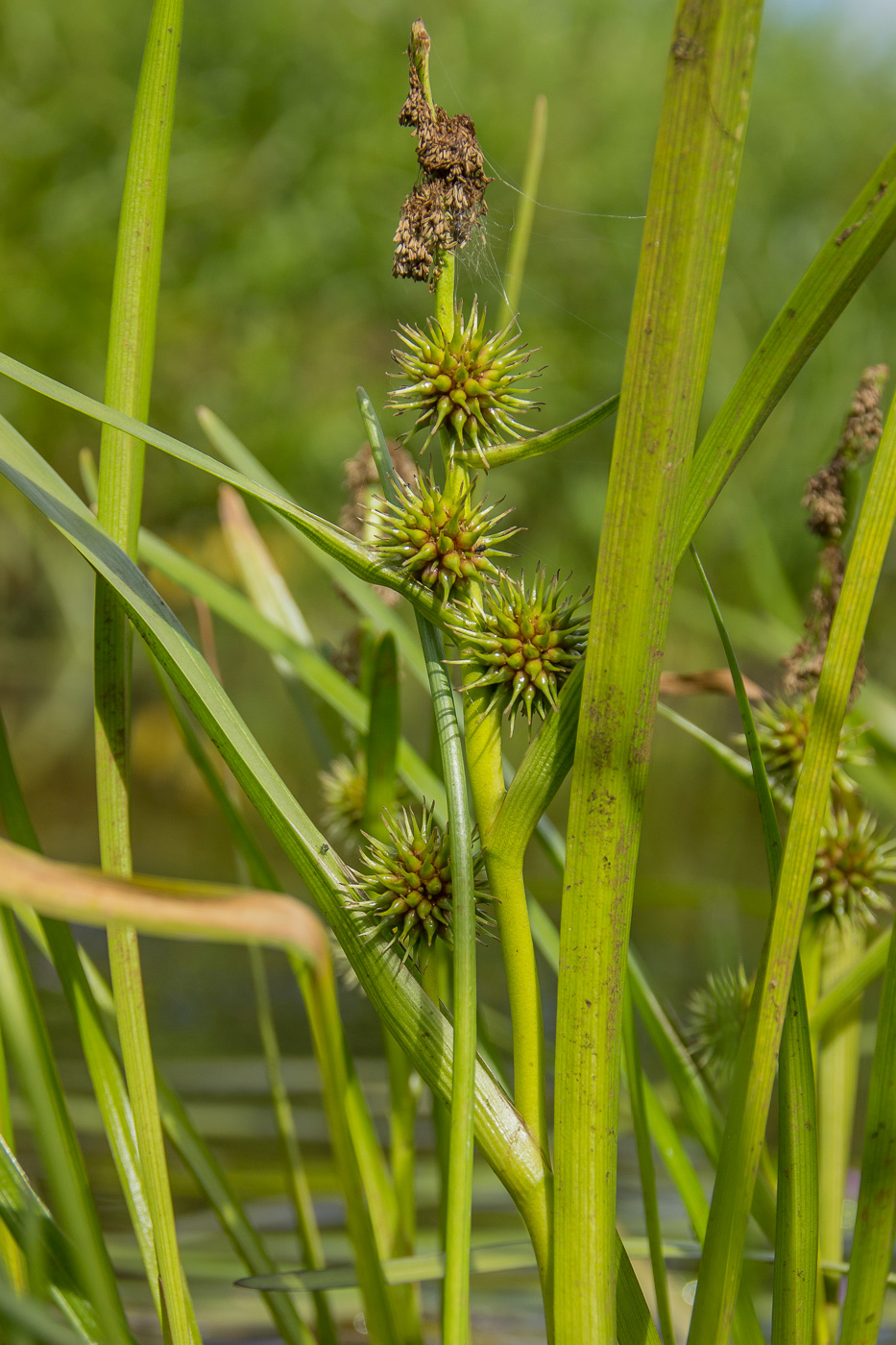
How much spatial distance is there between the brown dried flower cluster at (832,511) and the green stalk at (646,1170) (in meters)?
0.12

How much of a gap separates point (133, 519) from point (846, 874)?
242 millimetres

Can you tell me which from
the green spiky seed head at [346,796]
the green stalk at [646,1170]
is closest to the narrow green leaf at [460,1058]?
the green stalk at [646,1170]

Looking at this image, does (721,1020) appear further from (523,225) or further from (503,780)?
(523,225)

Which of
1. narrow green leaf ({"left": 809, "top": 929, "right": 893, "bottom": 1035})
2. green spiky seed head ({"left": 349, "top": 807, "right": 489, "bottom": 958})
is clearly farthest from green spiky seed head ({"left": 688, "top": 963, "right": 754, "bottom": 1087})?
green spiky seed head ({"left": 349, "top": 807, "right": 489, "bottom": 958})

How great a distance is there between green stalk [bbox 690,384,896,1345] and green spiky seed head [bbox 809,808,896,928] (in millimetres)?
119

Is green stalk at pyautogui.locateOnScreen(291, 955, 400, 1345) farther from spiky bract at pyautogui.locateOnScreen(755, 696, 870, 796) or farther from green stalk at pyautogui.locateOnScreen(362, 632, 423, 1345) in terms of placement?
spiky bract at pyautogui.locateOnScreen(755, 696, 870, 796)

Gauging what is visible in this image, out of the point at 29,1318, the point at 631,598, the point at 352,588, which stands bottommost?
the point at 29,1318

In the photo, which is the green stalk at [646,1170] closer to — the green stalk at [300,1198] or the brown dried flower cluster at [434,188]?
the green stalk at [300,1198]

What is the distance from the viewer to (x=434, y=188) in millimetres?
209

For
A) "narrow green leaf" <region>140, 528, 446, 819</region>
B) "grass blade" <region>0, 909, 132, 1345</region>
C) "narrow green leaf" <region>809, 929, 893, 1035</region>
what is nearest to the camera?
"grass blade" <region>0, 909, 132, 1345</region>

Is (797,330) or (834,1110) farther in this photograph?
(834,1110)

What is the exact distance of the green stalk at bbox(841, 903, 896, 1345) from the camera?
20 centimetres

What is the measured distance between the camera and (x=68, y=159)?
13.3ft

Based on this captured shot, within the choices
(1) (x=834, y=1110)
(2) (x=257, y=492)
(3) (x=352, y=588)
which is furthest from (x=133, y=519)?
(1) (x=834, y=1110)
